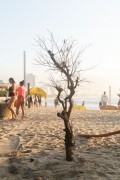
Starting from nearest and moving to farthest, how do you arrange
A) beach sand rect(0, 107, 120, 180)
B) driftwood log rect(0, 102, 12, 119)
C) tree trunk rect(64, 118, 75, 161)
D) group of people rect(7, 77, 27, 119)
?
beach sand rect(0, 107, 120, 180) → tree trunk rect(64, 118, 75, 161) → group of people rect(7, 77, 27, 119) → driftwood log rect(0, 102, 12, 119)

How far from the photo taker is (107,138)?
774cm

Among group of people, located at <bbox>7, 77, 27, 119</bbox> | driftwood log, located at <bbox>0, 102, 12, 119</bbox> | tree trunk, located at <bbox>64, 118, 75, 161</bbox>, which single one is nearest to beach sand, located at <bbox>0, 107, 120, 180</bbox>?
tree trunk, located at <bbox>64, 118, 75, 161</bbox>

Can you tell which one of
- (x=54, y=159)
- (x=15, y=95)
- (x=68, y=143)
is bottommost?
(x=54, y=159)

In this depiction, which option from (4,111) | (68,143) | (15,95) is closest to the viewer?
(68,143)

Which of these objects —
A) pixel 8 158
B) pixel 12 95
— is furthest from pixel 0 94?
pixel 8 158

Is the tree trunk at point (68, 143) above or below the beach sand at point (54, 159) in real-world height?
above

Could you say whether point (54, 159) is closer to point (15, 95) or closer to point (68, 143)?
point (68, 143)

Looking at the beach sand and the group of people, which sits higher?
the group of people

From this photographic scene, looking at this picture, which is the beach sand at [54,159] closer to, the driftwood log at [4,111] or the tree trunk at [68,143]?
the tree trunk at [68,143]

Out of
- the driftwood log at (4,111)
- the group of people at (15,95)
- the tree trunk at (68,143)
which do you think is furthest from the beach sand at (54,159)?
the driftwood log at (4,111)

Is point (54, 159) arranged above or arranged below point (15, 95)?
below

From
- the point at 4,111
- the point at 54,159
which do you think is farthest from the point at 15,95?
the point at 54,159

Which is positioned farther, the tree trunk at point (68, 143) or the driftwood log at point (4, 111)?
the driftwood log at point (4, 111)

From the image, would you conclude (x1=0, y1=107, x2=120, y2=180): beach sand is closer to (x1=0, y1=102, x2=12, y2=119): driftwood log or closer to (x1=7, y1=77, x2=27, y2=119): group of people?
(x1=7, y1=77, x2=27, y2=119): group of people
